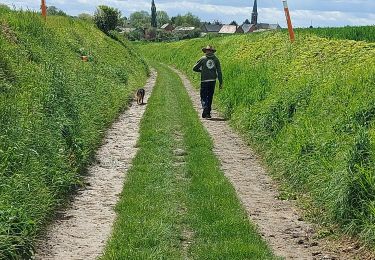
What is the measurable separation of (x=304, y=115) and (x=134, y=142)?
A: 3704mm

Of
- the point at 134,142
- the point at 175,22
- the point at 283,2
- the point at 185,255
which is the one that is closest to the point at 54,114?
the point at 134,142

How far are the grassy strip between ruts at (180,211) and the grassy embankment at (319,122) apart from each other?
3.60ft

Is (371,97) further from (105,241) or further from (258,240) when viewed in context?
(105,241)

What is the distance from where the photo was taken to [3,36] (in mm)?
13211

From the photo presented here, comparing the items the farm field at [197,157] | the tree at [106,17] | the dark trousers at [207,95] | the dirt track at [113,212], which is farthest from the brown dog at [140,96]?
the tree at [106,17]

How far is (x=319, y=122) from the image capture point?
30.4 ft

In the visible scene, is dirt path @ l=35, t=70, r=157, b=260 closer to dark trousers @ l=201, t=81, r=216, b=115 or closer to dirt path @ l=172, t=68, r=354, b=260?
dirt path @ l=172, t=68, r=354, b=260

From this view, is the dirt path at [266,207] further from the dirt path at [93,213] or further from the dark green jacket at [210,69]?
the dark green jacket at [210,69]

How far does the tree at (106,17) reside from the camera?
34969 millimetres

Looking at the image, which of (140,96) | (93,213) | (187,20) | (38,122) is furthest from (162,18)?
(93,213)

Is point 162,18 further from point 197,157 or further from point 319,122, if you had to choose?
point 319,122

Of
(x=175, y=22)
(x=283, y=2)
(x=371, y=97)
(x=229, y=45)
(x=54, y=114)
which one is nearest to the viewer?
(x=371, y=97)

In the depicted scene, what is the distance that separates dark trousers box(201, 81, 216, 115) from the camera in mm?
14859

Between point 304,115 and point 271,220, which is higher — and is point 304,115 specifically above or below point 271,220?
above
